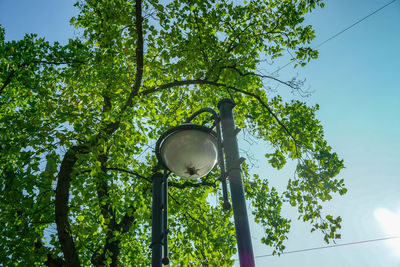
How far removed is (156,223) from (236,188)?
1195 millimetres

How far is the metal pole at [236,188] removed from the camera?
2.01m

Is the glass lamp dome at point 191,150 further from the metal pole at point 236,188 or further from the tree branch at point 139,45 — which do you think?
the tree branch at point 139,45

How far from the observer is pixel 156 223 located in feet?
9.91

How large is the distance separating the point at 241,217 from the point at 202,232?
5.82m

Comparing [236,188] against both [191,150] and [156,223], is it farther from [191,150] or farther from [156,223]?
[156,223]

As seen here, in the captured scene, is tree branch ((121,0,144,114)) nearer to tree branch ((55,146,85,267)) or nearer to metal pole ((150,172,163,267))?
tree branch ((55,146,85,267))

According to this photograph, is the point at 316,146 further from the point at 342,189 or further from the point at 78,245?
the point at 78,245

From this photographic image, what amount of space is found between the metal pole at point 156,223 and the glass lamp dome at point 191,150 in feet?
1.90

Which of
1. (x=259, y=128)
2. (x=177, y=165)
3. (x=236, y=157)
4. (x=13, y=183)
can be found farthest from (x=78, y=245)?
(x=259, y=128)

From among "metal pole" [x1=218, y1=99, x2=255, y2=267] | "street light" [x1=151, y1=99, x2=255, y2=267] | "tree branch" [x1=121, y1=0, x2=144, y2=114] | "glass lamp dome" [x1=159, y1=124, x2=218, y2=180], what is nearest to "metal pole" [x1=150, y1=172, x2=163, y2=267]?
"street light" [x1=151, y1=99, x2=255, y2=267]

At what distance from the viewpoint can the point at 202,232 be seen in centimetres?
758

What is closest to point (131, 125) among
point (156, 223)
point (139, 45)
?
point (139, 45)

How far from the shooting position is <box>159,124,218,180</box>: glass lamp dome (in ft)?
9.24

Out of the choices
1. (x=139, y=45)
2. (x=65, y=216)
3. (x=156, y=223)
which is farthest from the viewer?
(x=139, y=45)
